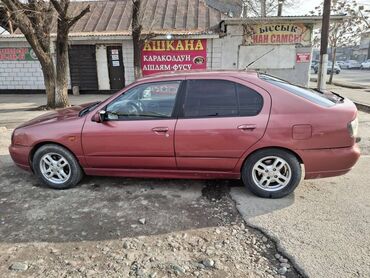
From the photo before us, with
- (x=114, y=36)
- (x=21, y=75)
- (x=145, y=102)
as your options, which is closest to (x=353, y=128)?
(x=145, y=102)

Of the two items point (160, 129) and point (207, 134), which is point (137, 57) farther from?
point (207, 134)

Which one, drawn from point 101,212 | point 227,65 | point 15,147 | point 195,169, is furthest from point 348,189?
point 227,65

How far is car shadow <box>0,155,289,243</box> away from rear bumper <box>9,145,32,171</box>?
30 cm

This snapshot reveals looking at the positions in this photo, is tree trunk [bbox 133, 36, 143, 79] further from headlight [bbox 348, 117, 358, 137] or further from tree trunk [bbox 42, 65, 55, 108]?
headlight [bbox 348, 117, 358, 137]

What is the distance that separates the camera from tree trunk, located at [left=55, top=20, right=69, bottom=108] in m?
10.3

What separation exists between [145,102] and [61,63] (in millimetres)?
7679

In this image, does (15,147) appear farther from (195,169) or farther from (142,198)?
(195,169)

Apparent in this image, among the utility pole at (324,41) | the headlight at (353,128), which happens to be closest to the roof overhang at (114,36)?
the utility pole at (324,41)

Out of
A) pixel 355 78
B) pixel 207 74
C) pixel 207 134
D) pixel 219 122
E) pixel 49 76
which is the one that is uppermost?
pixel 207 74

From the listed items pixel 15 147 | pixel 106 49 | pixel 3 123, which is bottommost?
pixel 3 123

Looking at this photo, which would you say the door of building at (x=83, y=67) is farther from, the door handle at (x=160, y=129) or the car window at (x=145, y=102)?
the door handle at (x=160, y=129)

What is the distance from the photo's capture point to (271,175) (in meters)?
3.93

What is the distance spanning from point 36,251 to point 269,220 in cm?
236

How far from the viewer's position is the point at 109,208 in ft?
12.6
